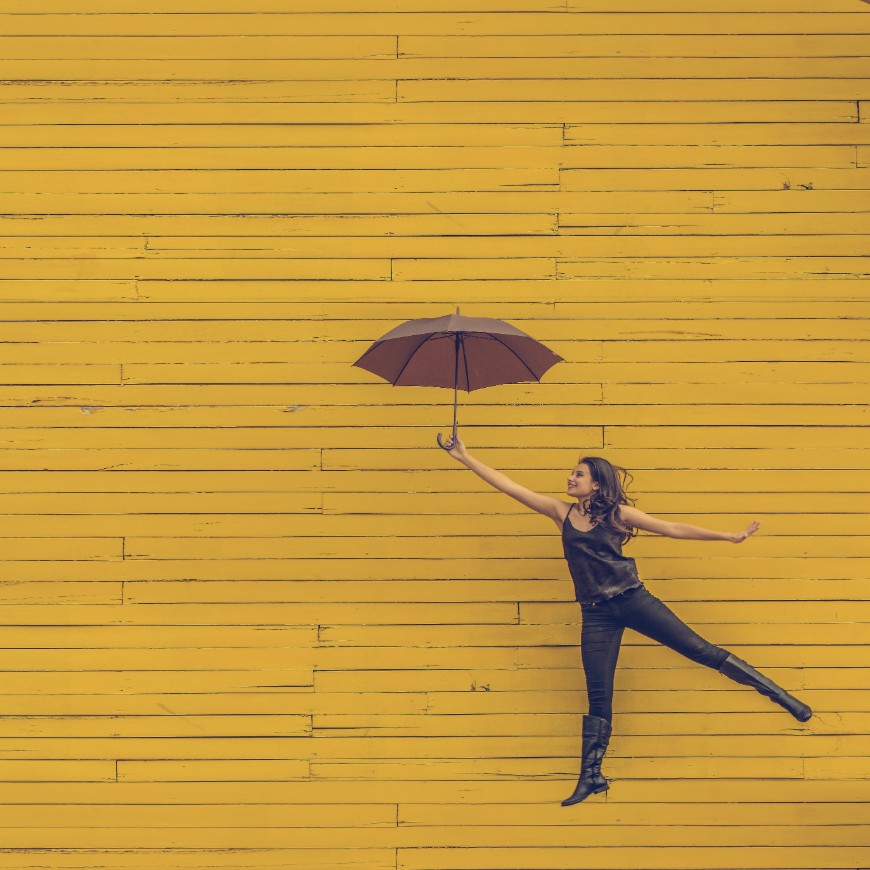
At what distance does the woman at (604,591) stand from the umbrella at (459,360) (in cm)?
43

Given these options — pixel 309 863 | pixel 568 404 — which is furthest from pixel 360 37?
pixel 309 863

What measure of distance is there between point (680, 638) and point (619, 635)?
0.32 meters

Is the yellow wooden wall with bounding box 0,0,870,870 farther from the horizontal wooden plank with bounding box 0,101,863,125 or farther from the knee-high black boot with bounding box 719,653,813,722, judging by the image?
the knee-high black boot with bounding box 719,653,813,722

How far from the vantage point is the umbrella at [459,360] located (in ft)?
18.1

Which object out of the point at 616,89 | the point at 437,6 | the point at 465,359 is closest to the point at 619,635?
the point at 465,359

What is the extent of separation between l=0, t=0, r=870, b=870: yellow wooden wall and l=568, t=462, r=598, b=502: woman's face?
472 millimetres

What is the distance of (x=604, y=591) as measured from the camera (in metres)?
5.46

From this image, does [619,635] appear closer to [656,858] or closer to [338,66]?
[656,858]

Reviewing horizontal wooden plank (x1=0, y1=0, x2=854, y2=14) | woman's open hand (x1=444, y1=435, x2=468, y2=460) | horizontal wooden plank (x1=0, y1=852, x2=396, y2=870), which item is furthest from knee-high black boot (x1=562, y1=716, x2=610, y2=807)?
horizontal wooden plank (x1=0, y1=0, x2=854, y2=14)

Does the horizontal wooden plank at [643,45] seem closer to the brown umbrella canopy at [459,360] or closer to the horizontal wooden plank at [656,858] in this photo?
the brown umbrella canopy at [459,360]

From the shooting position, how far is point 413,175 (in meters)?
6.05

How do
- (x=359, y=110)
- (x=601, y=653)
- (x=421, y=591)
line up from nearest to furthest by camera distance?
(x=601, y=653) < (x=421, y=591) < (x=359, y=110)

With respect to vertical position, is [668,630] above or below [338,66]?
below

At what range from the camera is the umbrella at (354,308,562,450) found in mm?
5520
